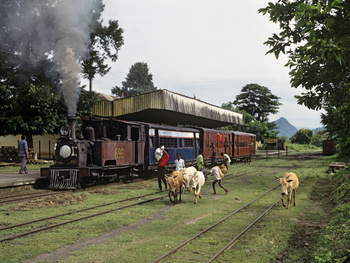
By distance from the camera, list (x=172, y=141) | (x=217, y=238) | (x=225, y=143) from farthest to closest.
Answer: (x=225, y=143)
(x=172, y=141)
(x=217, y=238)

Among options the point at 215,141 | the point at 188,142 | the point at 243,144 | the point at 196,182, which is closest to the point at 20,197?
the point at 196,182

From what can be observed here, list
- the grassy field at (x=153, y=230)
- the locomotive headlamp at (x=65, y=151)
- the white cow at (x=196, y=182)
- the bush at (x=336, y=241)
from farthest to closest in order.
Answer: the locomotive headlamp at (x=65, y=151) → the white cow at (x=196, y=182) → the grassy field at (x=153, y=230) → the bush at (x=336, y=241)

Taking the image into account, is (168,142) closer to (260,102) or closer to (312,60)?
(312,60)

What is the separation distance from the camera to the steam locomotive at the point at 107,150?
47.6 feet

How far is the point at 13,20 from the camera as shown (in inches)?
959

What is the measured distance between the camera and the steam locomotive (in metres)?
14.5

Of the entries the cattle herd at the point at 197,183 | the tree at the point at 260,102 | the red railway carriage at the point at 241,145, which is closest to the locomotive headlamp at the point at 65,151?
the cattle herd at the point at 197,183

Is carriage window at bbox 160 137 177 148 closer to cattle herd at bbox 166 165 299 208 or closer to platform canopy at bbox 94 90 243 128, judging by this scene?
platform canopy at bbox 94 90 243 128

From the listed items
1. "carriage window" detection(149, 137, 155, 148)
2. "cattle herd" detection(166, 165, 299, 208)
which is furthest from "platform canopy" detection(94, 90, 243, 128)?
"cattle herd" detection(166, 165, 299, 208)

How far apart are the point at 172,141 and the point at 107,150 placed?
→ 6.91 m

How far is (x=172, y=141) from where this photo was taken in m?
21.6

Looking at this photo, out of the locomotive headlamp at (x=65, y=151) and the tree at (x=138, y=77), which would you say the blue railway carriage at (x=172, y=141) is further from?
the tree at (x=138, y=77)

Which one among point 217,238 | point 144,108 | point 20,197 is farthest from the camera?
point 144,108

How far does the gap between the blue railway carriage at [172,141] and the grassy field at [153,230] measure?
5734 mm
